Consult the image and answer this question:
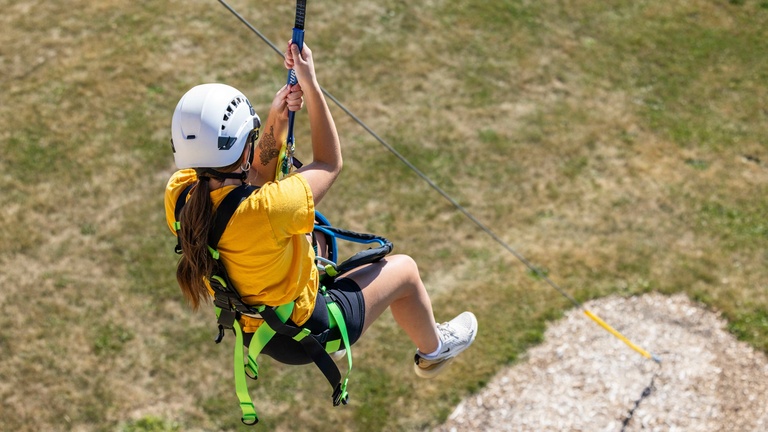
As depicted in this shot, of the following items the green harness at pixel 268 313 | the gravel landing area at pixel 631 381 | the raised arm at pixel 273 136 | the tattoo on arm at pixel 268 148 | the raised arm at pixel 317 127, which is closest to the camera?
the green harness at pixel 268 313

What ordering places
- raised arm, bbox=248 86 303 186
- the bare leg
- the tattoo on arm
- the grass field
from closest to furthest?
raised arm, bbox=248 86 303 186 → the tattoo on arm → the bare leg → the grass field

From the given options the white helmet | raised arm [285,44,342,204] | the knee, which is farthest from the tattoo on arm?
the knee

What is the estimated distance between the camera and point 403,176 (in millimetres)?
9164

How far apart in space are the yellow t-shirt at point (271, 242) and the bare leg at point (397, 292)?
417mm

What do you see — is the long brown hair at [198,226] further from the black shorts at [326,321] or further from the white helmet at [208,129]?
the black shorts at [326,321]

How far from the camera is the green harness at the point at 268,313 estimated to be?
12.3ft

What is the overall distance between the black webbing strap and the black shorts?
0.05m

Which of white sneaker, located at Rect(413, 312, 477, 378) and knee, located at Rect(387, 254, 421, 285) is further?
white sneaker, located at Rect(413, 312, 477, 378)

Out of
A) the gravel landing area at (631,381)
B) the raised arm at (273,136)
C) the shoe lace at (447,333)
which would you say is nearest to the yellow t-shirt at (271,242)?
the raised arm at (273,136)

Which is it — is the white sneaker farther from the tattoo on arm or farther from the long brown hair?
the long brown hair

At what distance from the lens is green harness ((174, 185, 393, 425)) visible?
148 inches

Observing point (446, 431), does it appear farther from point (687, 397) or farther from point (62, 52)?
point (62, 52)

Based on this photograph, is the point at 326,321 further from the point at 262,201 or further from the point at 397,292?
the point at 262,201

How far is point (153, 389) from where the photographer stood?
7145 mm
